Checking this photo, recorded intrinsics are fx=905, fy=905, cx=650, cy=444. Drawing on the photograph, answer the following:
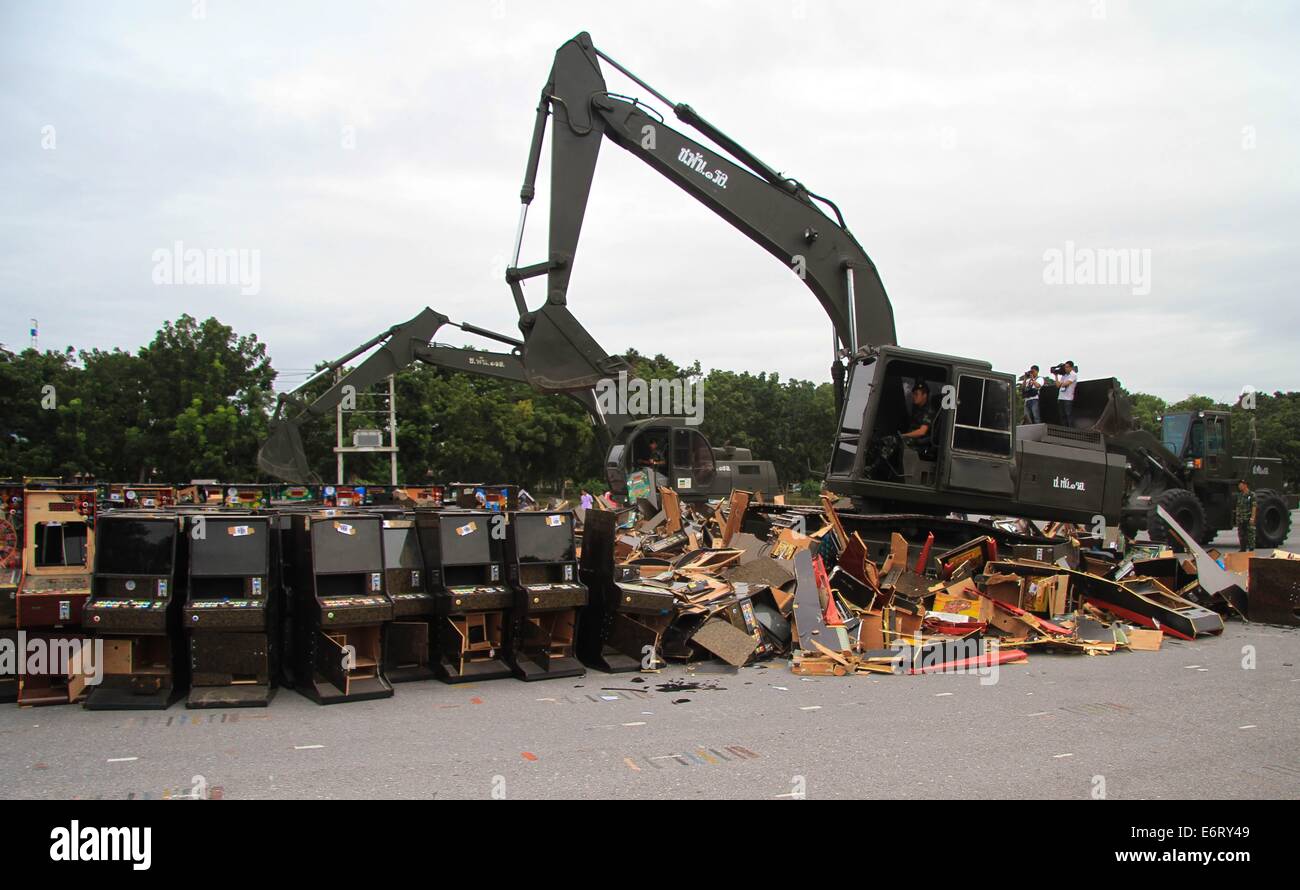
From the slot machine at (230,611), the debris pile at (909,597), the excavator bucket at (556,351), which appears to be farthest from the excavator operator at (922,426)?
the slot machine at (230,611)

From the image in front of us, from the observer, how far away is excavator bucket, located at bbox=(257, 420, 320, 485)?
2612cm

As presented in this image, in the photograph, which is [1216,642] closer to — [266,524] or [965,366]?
[965,366]

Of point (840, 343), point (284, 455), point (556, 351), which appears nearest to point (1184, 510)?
point (840, 343)

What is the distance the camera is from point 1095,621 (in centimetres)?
1094

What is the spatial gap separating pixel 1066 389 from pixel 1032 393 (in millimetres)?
518

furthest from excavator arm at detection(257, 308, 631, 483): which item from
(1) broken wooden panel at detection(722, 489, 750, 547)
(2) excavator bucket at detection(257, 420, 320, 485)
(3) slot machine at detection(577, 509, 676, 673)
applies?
(3) slot machine at detection(577, 509, 676, 673)

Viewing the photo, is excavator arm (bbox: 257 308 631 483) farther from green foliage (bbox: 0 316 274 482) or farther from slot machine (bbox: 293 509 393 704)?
slot machine (bbox: 293 509 393 704)

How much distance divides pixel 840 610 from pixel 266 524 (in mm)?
6288

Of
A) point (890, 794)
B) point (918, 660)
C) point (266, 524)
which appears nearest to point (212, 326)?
point (266, 524)

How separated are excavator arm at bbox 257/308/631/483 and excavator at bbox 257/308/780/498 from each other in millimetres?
28

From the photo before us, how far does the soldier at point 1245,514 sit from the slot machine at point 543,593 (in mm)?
20004

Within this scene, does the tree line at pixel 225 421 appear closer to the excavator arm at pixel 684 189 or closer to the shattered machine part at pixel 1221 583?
the excavator arm at pixel 684 189

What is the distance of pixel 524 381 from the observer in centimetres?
2566
